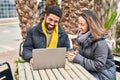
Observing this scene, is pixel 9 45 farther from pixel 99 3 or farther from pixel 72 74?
pixel 72 74

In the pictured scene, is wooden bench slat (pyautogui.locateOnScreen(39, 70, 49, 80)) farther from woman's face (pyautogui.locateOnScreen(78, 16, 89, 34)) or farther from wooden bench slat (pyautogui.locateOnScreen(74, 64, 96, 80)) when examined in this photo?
woman's face (pyautogui.locateOnScreen(78, 16, 89, 34))

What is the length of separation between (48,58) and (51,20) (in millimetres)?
648

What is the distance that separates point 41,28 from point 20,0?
147 inches

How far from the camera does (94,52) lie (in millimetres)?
3580

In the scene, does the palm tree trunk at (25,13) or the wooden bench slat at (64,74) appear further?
the palm tree trunk at (25,13)

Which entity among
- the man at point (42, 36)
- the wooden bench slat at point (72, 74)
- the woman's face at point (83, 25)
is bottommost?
the wooden bench slat at point (72, 74)

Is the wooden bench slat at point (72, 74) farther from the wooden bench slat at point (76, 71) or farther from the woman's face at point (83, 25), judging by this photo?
the woman's face at point (83, 25)

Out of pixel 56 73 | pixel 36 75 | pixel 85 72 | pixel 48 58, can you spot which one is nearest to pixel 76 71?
pixel 85 72

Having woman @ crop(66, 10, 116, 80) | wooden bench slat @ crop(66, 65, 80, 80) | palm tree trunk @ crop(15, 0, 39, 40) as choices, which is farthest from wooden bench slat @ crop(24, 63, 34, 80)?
palm tree trunk @ crop(15, 0, 39, 40)

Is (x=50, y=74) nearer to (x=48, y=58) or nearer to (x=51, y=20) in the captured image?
(x=48, y=58)

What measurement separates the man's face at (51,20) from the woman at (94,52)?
1.01 ft

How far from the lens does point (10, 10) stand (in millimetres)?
23359

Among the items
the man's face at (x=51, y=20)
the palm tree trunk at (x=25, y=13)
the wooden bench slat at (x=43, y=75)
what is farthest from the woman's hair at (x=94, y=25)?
the palm tree trunk at (x=25, y=13)

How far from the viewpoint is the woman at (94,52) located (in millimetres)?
3527
